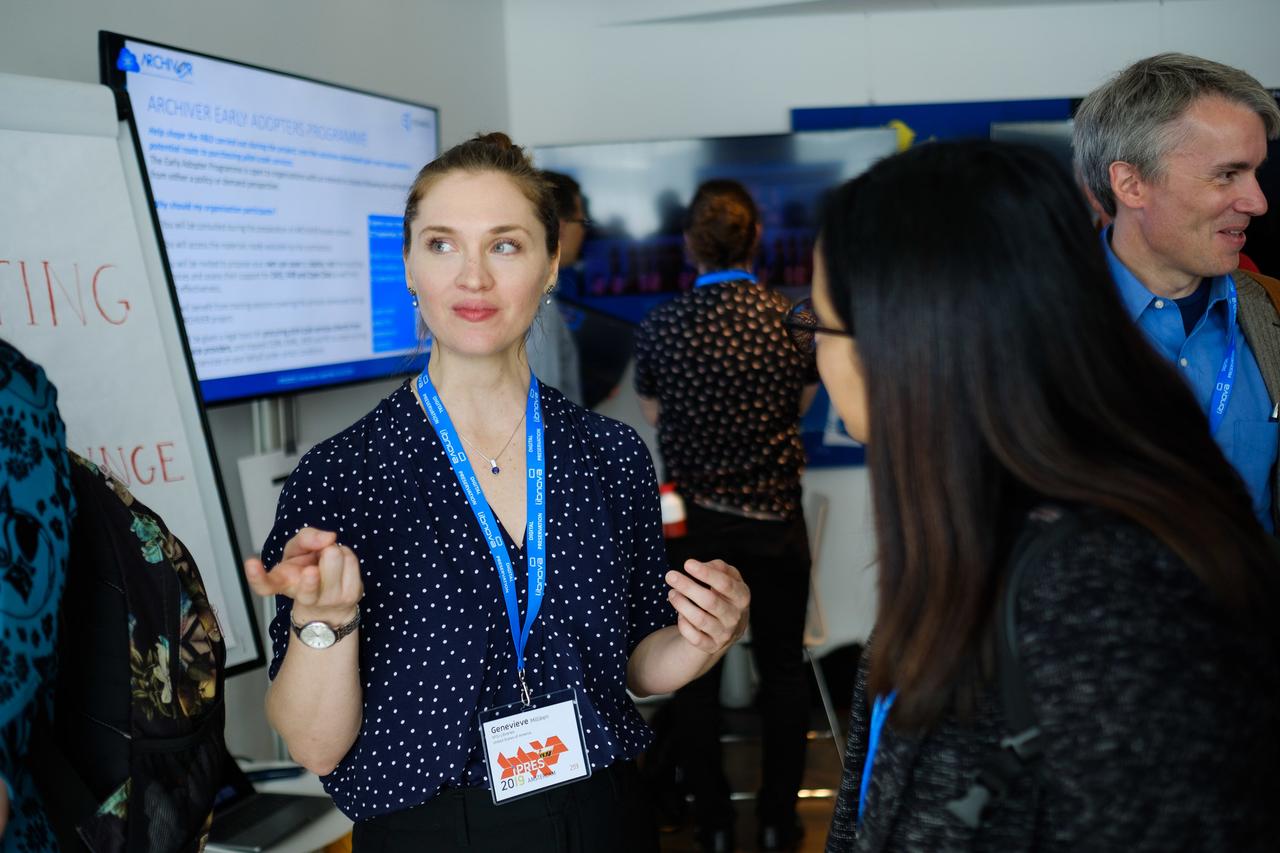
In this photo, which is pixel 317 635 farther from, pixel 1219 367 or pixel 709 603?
pixel 1219 367

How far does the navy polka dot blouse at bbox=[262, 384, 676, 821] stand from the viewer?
4.83 feet

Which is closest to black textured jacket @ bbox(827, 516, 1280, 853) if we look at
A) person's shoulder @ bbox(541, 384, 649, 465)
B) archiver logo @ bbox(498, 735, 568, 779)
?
archiver logo @ bbox(498, 735, 568, 779)

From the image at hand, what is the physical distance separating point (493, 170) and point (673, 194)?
3.11 m

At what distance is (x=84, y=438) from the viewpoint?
198 cm

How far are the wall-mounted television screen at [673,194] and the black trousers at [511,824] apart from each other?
11.0ft

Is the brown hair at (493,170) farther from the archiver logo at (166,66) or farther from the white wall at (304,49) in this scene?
the white wall at (304,49)

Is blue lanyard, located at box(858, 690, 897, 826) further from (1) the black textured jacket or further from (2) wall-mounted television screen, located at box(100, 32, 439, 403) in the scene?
(2) wall-mounted television screen, located at box(100, 32, 439, 403)

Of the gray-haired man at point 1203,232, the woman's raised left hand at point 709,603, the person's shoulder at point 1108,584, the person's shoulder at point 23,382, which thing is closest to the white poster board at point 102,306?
the person's shoulder at point 23,382

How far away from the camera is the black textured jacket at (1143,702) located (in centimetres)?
84

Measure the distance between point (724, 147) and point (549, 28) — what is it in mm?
977

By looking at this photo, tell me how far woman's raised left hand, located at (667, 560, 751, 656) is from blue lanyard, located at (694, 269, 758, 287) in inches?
77.5

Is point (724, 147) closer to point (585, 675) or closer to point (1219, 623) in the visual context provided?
point (585, 675)

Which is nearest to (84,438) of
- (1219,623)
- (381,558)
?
(381,558)

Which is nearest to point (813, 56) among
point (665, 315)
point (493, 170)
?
point (665, 315)
